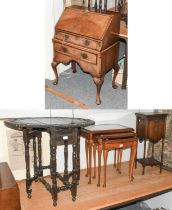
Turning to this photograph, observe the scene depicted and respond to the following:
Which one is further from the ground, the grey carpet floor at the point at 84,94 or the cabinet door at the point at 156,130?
the grey carpet floor at the point at 84,94

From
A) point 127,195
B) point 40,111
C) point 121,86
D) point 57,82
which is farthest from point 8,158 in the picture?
point 121,86

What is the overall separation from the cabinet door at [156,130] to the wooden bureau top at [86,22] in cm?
134

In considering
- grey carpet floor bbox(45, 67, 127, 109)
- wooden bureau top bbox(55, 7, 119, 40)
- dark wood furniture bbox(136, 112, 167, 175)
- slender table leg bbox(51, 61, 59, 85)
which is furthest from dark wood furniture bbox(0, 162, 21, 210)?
dark wood furniture bbox(136, 112, 167, 175)

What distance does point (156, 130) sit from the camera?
13.2ft

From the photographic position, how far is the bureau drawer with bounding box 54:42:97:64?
3373 millimetres

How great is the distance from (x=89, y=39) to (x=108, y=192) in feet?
5.81

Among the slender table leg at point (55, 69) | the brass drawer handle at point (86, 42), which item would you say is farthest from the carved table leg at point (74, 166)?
the slender table leg at point (55, 69)

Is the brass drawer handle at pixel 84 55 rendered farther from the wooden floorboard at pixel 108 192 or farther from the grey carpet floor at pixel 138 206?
the grey carpet floor at pixel 138 206

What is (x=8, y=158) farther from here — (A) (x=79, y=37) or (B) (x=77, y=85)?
(A) (x=79, y=37)

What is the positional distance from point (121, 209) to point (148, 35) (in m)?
2.92

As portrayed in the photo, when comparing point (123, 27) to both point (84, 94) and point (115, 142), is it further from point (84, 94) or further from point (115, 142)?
point (115, 142)

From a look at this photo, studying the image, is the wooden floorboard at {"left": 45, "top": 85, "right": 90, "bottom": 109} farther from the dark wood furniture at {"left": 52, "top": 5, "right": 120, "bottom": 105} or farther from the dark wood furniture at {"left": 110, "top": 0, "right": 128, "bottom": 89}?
the dark wood furniture at {"left": 110, "top": 0, "right": 128, "bottom": 89}

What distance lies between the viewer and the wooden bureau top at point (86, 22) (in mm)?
3287

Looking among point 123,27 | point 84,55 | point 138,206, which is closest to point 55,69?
point 84,55
